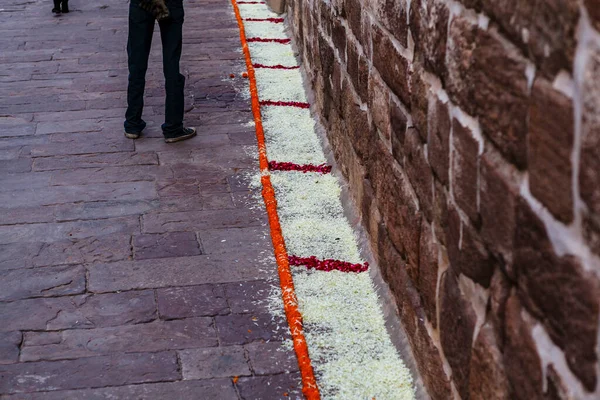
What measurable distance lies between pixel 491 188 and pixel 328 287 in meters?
1.74

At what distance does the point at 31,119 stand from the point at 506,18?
179 inches

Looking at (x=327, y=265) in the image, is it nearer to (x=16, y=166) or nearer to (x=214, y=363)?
(x=214, y=363)

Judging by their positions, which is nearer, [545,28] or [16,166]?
[545,28]

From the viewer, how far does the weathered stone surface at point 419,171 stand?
2.65m

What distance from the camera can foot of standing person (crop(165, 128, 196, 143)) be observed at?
5.36 meters

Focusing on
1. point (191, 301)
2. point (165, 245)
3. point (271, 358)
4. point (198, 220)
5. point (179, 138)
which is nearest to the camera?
point (271, 358)

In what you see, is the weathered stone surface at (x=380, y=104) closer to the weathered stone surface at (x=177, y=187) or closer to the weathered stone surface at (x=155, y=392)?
the weathered stone surface at (x=155, y=392)

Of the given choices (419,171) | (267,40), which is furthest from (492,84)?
(267,40)

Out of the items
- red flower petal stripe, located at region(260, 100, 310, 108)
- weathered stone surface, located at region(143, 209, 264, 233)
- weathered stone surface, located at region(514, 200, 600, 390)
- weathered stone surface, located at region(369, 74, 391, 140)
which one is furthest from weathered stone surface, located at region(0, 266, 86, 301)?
red flower petal stripe, located at region(260, 100, 310, 108)

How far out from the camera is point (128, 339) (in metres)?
3.31

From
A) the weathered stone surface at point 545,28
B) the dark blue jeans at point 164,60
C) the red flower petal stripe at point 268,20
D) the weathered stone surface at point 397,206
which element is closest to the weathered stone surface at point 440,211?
the weathered stone surface at point 397,206

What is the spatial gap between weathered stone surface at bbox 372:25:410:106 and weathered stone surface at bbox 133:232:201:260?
1.21 metres

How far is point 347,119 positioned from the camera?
14.2 ft

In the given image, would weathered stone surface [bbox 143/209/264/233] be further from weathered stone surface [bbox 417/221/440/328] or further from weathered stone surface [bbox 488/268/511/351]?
weathered stone surface [bbox 488/268/511/351]
